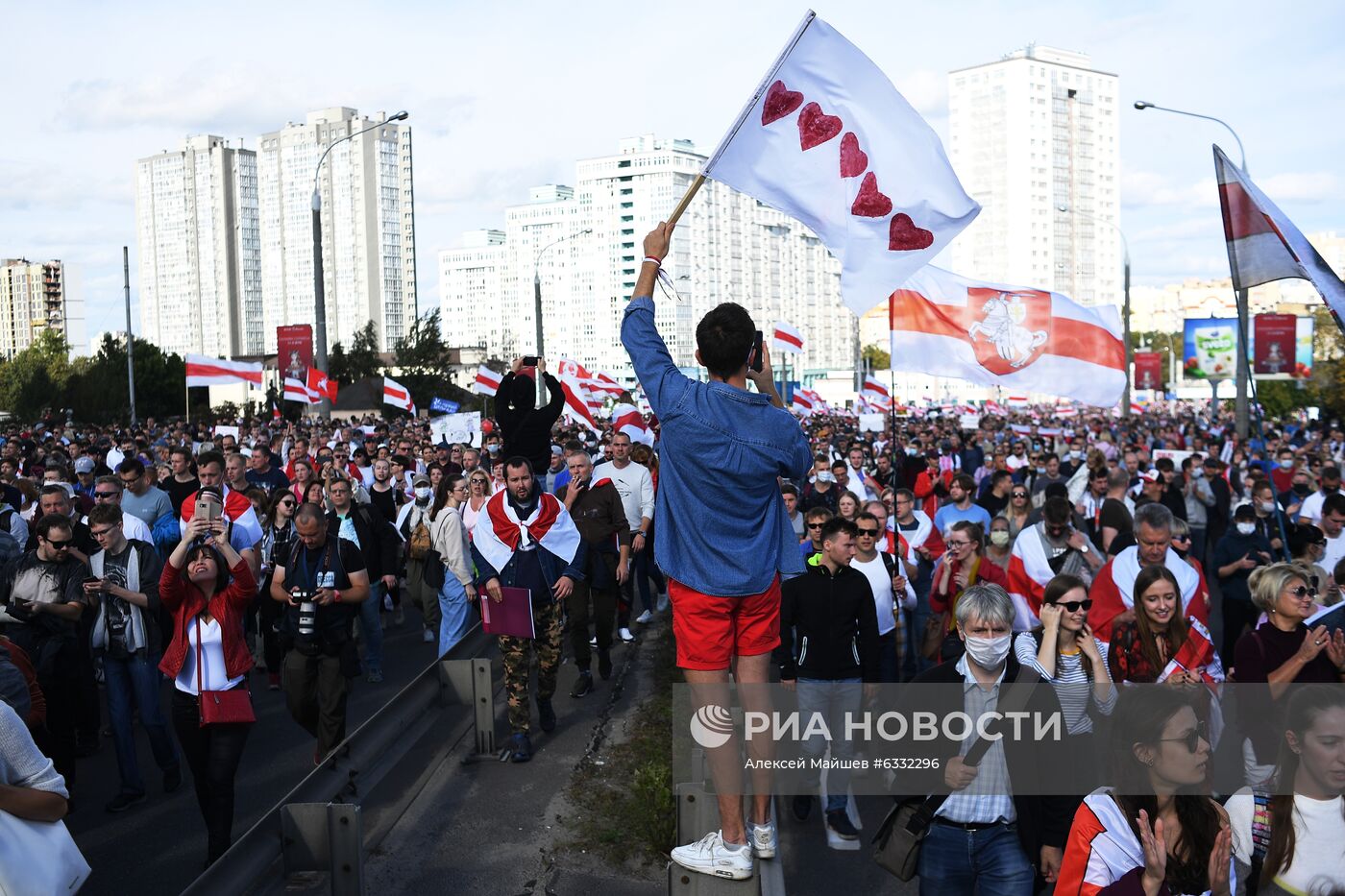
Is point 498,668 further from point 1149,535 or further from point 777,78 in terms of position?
point 777,78

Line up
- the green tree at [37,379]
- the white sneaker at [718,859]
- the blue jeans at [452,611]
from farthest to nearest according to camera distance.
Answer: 1. the green tree at [37,379]
2. the blue jeans at [452,611]
3. the white sneaker at [718,859]

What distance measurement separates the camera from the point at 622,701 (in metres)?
9.60

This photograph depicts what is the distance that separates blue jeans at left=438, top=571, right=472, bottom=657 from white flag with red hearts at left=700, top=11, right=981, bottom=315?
5310 mm

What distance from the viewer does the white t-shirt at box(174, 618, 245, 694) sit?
6.20 meters

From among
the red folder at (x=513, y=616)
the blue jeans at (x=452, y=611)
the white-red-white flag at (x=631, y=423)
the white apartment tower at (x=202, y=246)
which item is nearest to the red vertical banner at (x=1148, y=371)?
the white-red-white flag at (x=631, y=423)

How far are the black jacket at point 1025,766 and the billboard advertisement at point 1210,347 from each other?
43510mm

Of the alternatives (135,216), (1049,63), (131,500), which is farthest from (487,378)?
(135,216)

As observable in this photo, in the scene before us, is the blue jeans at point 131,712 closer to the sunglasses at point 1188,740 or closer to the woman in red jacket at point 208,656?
the woman in red jacket at point 208,656

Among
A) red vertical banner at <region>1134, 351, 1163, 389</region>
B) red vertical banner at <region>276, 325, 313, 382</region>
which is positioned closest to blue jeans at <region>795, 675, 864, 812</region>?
red vertical banner at <region>276, 325, 313, 382</region>

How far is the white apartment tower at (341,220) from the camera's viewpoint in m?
137

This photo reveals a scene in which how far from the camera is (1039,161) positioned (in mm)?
130875

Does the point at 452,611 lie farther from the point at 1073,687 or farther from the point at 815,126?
the point at 1073,687

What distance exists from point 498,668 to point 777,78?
5.27 meters

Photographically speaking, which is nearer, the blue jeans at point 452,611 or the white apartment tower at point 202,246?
the blue jeans at point 452,611
